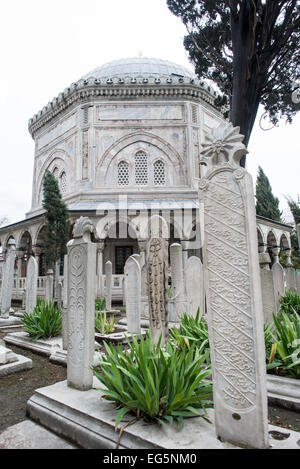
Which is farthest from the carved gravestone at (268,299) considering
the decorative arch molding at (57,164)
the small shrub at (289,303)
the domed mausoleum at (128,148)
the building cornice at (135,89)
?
the building cornice at (135,89)

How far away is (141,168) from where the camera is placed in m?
20.2

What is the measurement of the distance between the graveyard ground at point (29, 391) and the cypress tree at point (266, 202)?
1099 inches

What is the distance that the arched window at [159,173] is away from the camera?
20.2 metres

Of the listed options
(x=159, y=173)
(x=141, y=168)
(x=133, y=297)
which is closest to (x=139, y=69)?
(x=141, y=168)

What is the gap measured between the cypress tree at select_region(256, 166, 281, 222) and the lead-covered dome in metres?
13.6

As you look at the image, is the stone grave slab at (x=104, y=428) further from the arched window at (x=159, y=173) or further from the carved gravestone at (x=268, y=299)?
the arched window at (x=159, y=173)

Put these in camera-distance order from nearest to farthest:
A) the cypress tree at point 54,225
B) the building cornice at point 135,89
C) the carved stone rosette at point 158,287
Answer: the carved stone rosette at point 158,287
the cypress tree at point 54,225
the building cornice at point 135,89

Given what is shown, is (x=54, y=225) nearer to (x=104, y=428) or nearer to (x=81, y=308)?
(x=81, y=308)

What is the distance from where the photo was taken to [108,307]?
34.5 feet

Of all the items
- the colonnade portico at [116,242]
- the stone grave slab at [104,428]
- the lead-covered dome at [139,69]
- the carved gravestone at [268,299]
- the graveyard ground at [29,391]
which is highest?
the lead-covered dome at [139,69]
